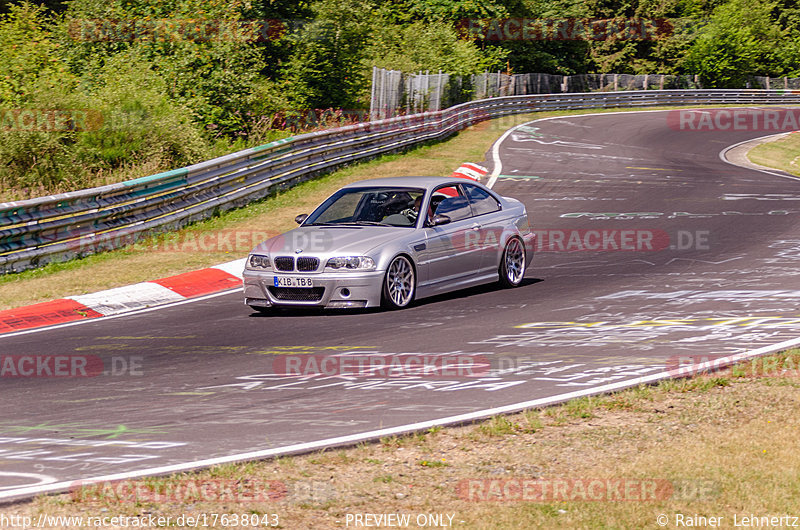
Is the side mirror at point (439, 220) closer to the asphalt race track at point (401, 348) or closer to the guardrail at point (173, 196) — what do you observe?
the asphalt race track at point (401, 348)

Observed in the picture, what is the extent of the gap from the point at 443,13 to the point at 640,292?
48439 millimetres

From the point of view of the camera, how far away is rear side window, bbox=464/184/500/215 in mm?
12805

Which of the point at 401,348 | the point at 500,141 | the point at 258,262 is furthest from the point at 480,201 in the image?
the point at 500,141

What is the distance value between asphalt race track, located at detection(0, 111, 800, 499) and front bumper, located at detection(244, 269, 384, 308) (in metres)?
0.20

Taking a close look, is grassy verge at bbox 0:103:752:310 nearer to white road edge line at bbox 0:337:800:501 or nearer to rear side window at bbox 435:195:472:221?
rear side window at bbox 435:195:472:221

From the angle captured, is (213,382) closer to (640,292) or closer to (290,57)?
(640,292)

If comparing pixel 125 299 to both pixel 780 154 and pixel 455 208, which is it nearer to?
pixel 455 208

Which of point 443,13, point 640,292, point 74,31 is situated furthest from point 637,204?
point 443,13

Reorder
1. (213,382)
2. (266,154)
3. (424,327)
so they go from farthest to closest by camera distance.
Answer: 1. (266,154)
2. (424,327)
3. (213,382)

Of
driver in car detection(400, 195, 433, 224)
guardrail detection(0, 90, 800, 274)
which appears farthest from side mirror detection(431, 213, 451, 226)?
guardrail detection(0, 90, 800, 274)

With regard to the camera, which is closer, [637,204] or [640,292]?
[640,292]

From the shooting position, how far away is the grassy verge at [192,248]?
44.8 feet

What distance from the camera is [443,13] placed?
58094mm

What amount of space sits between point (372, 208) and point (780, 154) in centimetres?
2605
